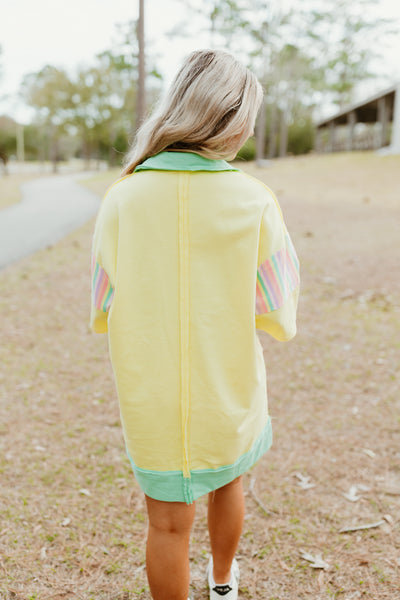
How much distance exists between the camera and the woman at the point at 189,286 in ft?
4.31

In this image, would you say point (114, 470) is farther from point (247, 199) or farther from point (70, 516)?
point (247, 199)

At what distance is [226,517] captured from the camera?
Result: 167 centimetres

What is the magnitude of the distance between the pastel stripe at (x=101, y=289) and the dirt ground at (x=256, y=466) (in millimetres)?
1262

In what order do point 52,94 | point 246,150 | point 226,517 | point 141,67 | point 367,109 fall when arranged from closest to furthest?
point 226,517 < point 246,150 < point 141,67 < point 367,109 < point 52,94

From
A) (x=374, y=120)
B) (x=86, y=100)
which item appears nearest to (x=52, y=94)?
(x=86, y=100)

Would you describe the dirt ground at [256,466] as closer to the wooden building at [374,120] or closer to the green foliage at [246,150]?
the green foliage at [246,150]

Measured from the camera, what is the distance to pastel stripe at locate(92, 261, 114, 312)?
4.75ft

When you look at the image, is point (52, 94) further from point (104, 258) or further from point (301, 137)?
point (104, 258)

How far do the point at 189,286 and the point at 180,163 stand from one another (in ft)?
1.01

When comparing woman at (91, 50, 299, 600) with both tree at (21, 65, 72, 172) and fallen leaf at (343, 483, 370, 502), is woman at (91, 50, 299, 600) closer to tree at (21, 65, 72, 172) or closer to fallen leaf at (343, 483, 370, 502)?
fallen leaf at (343, 483, 370, 502)

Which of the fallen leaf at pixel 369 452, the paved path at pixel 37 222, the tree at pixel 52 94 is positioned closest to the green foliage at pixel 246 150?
the fallen leaf at pixel 369 452

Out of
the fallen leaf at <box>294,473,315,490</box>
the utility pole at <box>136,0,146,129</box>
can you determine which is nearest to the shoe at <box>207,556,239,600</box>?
the fallen leaf at <box>294,473,315,490</box>

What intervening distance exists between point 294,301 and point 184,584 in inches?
35.3

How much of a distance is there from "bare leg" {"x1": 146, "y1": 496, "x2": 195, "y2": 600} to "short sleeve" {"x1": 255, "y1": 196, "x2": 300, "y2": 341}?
0.57m
